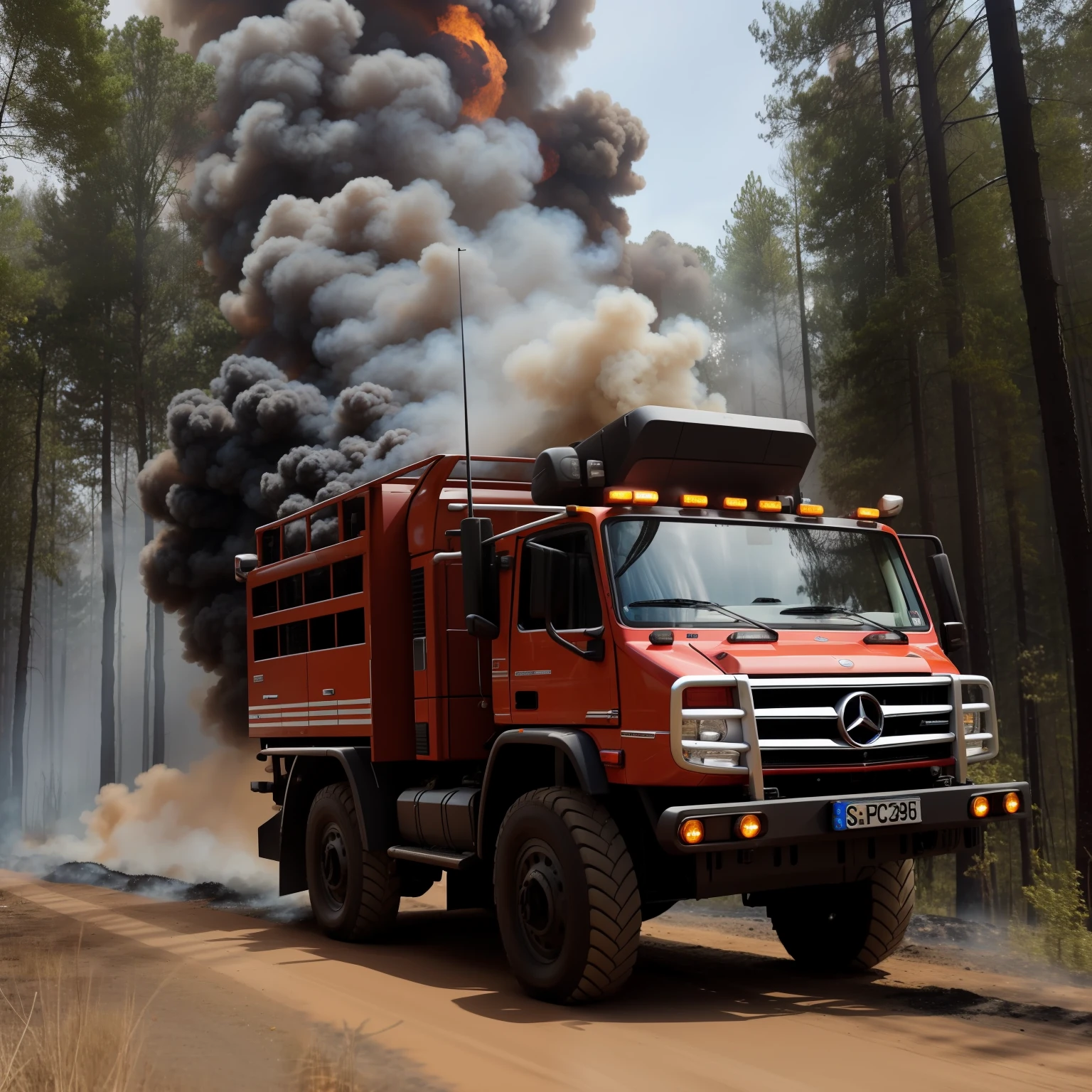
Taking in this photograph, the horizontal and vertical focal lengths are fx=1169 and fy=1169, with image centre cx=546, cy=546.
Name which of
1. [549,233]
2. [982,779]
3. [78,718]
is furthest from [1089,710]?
[78,718]

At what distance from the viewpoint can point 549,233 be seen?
29250 millimetres

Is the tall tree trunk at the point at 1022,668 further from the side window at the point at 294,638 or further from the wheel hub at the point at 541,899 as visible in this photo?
the wheel hub at the point at 541,899

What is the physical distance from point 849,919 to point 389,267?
65.9ft

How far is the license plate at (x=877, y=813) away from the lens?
616 centimetres

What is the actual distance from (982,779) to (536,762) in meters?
9.29

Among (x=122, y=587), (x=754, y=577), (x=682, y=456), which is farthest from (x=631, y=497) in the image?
(x=122, y=587)

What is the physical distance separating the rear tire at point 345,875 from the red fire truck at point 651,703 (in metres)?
0.04

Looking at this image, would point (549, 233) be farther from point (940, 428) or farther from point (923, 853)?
point (923, 853)

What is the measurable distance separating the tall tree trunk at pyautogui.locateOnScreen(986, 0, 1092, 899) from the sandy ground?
3066 mm

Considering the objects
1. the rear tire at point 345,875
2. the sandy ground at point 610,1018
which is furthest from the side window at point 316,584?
the sandy ground at point 610,1018

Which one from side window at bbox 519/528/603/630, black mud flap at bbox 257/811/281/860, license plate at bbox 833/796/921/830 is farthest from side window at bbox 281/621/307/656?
license plate at bbox 833/796/921/830

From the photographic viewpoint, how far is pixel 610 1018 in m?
6.35

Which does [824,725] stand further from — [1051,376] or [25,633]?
[25,633]

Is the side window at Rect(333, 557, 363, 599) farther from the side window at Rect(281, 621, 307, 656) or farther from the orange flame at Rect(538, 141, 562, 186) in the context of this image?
the orange flame at Rect(538, 141, 562, 186)
